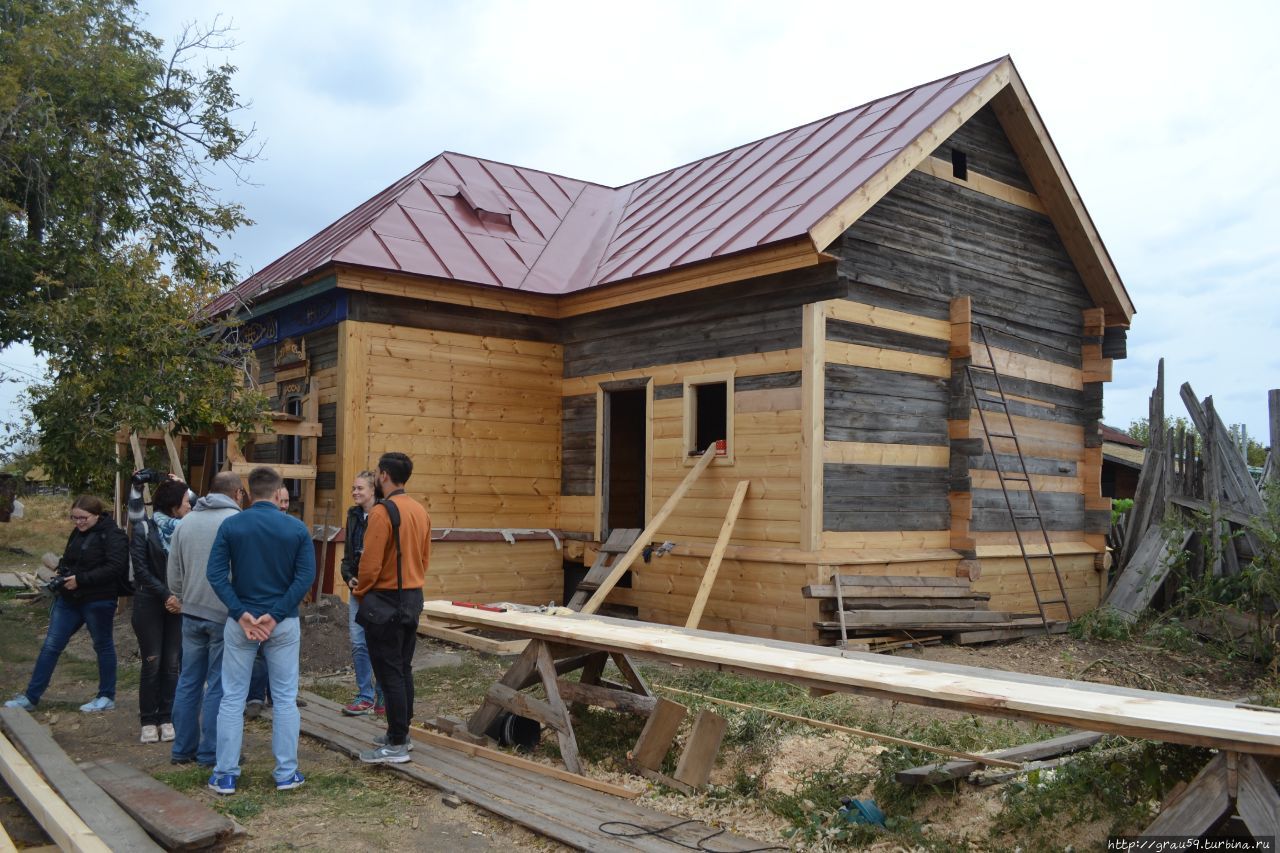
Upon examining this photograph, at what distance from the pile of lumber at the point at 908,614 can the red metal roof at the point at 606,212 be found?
12.7 feet

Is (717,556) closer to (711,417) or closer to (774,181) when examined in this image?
(774,181)

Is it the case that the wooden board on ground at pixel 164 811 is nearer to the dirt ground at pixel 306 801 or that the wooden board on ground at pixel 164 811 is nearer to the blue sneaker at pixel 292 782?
the dirt ground at pixel 306 801

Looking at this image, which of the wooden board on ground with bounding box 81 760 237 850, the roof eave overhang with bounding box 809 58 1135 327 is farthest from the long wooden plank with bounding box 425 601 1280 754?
the roof eave overhang with bounding box 809 58 1135 327

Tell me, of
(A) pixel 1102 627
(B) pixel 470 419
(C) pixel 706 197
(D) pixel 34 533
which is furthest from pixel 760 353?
(D) pixel 34 533

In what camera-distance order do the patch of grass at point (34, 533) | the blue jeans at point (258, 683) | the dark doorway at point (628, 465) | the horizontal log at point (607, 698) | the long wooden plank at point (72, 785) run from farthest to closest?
the patch of grass at point (34, 533) → the dark doorway at point (628, 465) → the blue jeans at point (258, 683) → the horizontal log at point (607, 698) → the long wooden plank at point (72, 785)

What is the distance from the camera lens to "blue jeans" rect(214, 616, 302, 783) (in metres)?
6.02

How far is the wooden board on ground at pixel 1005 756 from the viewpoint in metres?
5.61

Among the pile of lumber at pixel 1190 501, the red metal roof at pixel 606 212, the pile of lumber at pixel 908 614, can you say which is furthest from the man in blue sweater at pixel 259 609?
the pile of lumber at pixel 1190 501

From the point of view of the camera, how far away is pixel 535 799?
5883mm

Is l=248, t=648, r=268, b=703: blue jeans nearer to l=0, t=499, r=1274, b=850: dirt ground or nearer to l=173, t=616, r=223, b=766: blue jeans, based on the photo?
l=0, t=499, r=1274, b=850: dirt ground

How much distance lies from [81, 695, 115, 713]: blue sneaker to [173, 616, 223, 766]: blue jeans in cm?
207

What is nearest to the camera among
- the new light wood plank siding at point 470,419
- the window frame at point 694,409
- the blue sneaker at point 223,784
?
the blue sneaker at point 223,784

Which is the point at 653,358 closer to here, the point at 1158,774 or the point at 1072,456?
the point at 1072,456

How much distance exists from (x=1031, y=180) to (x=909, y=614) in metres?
6.60
